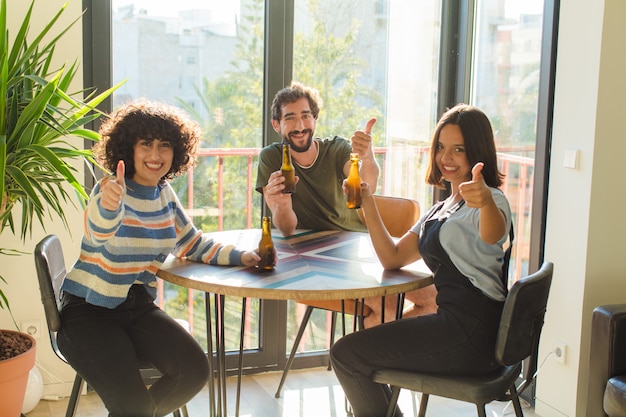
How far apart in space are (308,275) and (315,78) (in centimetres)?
165

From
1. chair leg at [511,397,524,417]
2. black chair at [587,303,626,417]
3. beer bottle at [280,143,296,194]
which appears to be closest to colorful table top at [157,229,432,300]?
beer bottle at [280,143,296,194]

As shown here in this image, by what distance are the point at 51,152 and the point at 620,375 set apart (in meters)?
2.10

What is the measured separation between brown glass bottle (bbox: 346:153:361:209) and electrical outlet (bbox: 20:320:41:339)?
1.56 metres

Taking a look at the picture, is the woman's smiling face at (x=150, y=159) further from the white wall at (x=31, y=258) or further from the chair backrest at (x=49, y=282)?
the white wall at (x=31, y=258)

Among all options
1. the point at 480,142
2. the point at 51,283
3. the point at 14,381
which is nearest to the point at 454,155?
the point at 480,142

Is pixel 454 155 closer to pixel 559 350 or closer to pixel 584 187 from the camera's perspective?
pixel 584 187

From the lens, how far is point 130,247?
2447mm

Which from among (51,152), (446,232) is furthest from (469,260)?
(51,152)

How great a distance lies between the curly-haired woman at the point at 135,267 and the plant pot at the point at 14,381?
52 cm

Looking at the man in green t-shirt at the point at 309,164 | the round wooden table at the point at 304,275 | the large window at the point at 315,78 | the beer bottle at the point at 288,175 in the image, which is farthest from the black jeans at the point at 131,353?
the large window at the point at 315,78

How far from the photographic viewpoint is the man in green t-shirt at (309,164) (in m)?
3.18

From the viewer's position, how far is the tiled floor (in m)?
3.29

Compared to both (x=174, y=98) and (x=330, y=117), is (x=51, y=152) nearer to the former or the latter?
(x=174, y=98)

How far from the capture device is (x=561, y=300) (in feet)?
10.4
